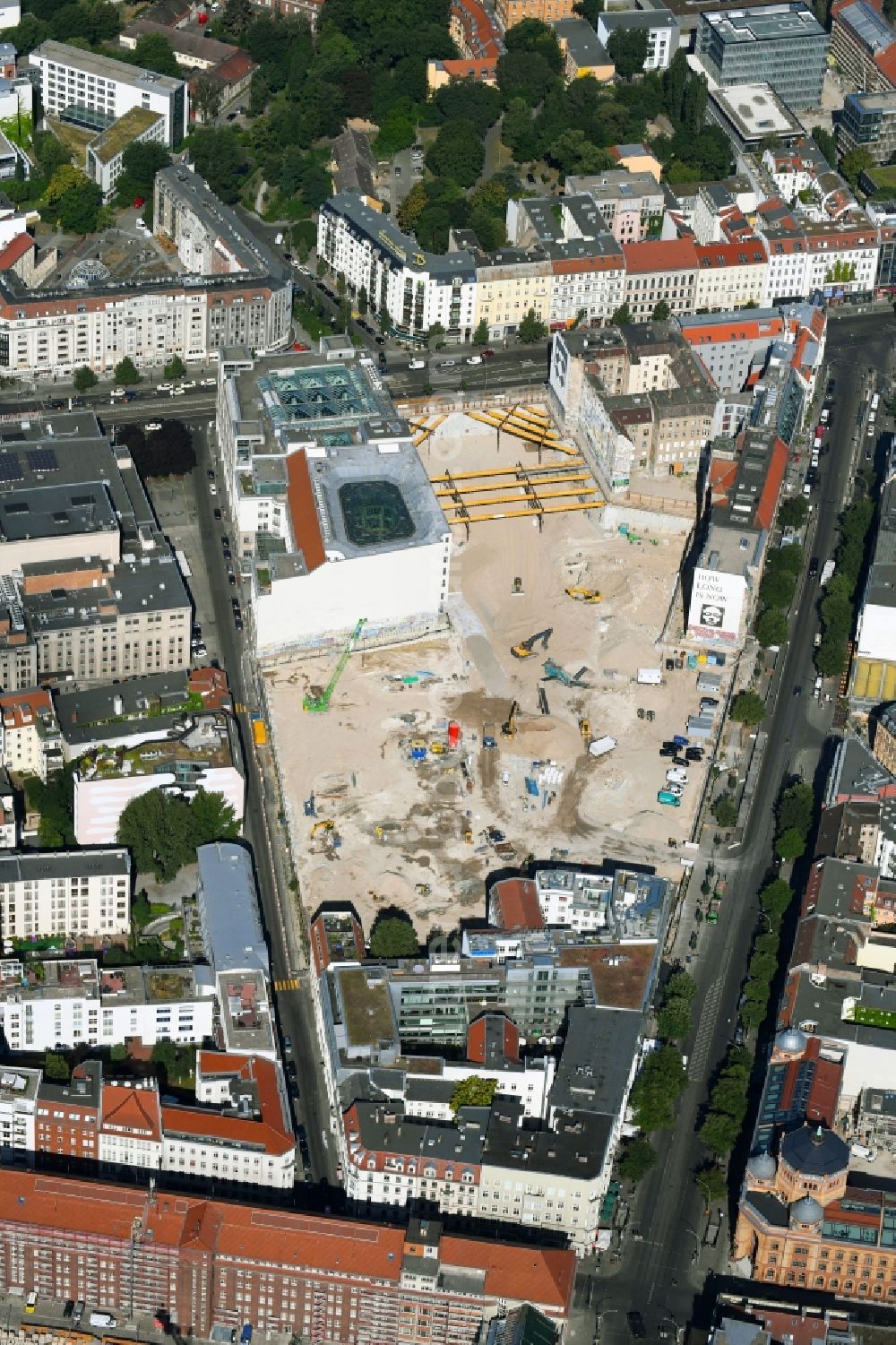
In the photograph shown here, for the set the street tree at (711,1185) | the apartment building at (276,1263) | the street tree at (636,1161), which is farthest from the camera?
the street tree at (636,1161)

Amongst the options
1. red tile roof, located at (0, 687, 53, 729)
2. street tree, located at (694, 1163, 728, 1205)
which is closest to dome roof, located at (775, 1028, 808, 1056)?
street tree, located at (694, 1163, 728, 1205)

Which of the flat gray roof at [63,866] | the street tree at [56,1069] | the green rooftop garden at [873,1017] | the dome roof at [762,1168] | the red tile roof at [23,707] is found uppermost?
the red tile roof at [23,707]

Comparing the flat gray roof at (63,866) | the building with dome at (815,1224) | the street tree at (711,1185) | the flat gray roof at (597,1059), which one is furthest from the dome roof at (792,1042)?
the flat gray roof at (63,866)

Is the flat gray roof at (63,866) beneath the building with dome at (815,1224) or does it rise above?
above

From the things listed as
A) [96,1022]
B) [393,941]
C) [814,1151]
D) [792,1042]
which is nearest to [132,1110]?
[96,1022]

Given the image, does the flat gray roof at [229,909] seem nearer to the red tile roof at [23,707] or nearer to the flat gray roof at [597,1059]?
the red tile roof at [23,707]

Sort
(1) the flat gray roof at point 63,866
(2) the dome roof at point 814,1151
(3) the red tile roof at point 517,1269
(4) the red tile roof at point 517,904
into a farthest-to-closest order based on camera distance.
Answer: (1) the flat gray roof at point 63,866, (4) the red tile roof at point 517,904, (2) the dome roof at point 814,1151, (3) the red tile roof at point 517,1269

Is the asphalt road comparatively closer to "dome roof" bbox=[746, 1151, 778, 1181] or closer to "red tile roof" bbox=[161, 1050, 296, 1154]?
"dome roof" bbox=[746, 1151, 778, 1181]
